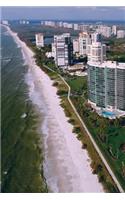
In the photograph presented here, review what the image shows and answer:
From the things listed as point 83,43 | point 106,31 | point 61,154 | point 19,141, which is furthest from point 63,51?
point 106,31

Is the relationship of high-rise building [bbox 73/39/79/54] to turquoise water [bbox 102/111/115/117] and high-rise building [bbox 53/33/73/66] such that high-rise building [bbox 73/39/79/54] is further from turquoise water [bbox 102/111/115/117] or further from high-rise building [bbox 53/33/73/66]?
turquoise water [bbox 102/111/115/117]

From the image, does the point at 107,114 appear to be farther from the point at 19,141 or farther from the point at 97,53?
the point at 19,141

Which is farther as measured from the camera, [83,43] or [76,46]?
[76,46]

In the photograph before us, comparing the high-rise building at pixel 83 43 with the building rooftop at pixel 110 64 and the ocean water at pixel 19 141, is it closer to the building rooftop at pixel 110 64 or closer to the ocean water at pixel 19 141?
the ocean water at pixel 19 141

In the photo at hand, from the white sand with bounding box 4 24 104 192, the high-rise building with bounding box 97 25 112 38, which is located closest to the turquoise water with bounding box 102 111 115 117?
the white sand with bounding box 4 24 104 192

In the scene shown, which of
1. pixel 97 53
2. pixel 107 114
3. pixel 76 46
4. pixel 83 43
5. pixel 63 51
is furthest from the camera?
pixel 76 46

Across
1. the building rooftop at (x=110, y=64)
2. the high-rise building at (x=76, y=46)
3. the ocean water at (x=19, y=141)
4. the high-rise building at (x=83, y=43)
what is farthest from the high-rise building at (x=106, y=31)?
the building rooftop at (x=110, y=64)
